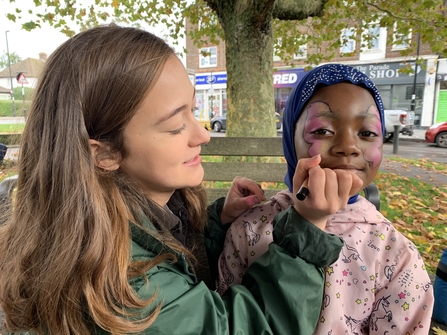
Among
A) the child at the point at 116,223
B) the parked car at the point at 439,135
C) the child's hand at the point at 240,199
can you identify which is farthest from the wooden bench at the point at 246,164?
the parked car at the point at 439,135

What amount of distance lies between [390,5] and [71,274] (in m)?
7.12

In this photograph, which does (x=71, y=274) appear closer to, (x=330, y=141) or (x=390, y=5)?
(x=330, y=141)

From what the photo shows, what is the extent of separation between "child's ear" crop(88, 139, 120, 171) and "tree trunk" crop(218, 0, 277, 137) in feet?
11.9

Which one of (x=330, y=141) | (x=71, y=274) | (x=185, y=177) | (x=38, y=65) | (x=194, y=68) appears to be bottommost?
(x=71, y=274)

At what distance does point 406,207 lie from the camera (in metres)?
4.77

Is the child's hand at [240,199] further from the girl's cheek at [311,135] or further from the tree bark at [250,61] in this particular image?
the tree bark at [250,61]

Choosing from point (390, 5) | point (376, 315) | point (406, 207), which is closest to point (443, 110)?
point (390, 5)

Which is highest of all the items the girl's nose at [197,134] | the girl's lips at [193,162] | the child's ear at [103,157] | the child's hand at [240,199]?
the girl's nose at [197,134]

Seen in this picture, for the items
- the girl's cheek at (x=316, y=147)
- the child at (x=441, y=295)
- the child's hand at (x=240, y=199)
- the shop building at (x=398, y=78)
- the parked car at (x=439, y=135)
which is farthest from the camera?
the shop building at (x=398, y=78)

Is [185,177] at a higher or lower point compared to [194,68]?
lower

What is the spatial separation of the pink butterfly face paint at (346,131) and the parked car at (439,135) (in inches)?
514

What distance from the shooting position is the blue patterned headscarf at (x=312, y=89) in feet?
3.99

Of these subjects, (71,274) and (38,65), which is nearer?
(71,274)

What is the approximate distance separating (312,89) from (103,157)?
2.67ft
